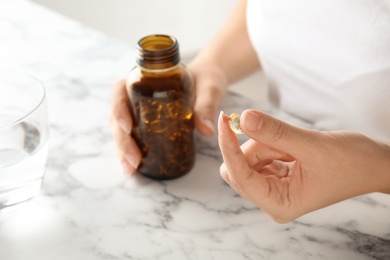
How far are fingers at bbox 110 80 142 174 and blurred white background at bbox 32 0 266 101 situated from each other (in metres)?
1.44

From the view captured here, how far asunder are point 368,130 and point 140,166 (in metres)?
0.34

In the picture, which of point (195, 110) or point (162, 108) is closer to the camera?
point (162, 108)

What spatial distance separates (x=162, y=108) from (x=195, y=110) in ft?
0.39

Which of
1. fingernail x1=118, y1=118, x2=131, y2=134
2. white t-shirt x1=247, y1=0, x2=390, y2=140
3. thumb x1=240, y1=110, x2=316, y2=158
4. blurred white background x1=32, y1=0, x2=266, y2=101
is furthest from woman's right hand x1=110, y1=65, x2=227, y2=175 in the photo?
blurred white background x1=32, y1=0, x2=266, y2=101

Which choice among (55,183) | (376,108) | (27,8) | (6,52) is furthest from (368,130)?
(27,8)

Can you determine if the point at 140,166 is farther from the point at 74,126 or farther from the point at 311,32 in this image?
the point at 311,32

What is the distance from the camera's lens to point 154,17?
7.71 feet

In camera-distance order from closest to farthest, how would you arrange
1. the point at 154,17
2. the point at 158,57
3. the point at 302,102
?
the point at 158,57 → the point at 302,102 → the point at 154,17

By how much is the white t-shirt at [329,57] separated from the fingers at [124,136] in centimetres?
28

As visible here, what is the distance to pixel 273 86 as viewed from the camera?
3.34 ft

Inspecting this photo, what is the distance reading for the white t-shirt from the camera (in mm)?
771

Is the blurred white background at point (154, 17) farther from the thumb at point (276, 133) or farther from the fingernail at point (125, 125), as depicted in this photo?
the thumb at point (276, 133)

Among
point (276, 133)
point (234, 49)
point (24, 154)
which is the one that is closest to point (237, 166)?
point (276, 133)

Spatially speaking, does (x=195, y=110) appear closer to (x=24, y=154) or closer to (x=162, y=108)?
(x=162, y=108)
